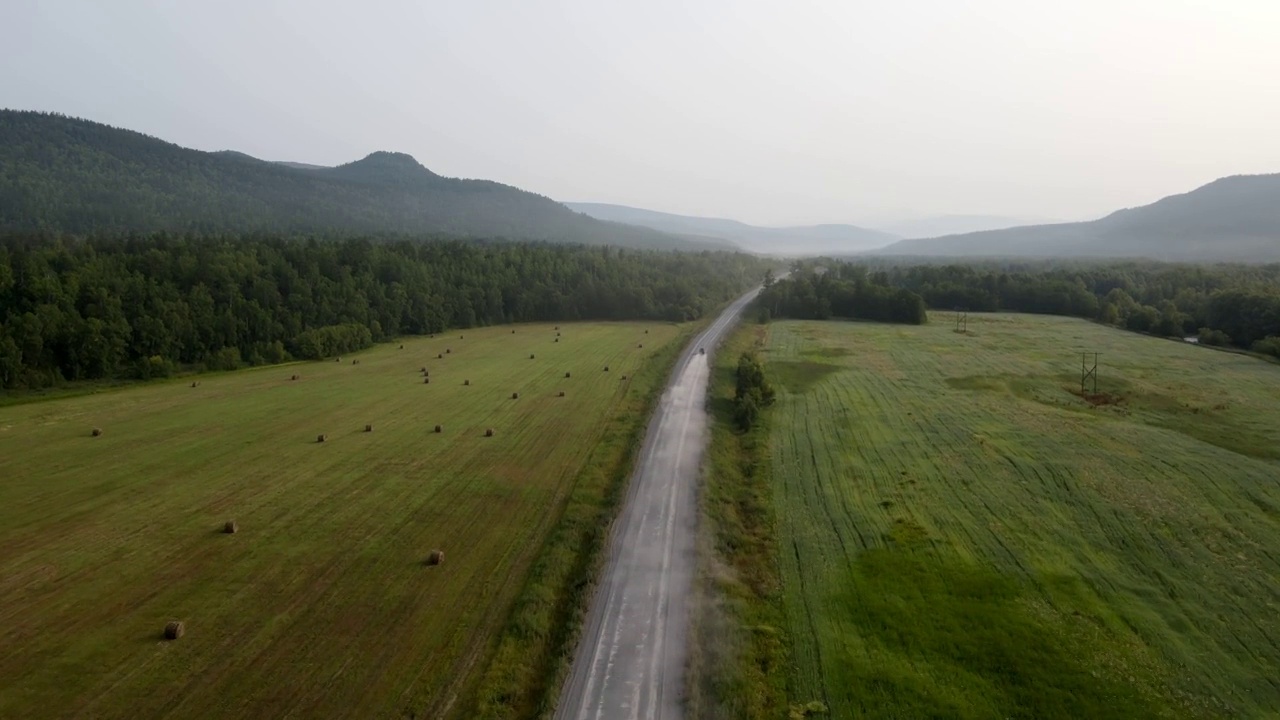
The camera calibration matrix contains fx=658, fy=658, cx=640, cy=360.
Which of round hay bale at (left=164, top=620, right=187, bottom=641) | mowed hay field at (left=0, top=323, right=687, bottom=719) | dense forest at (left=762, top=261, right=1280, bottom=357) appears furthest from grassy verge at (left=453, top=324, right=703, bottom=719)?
dense forest at (left=762, top=261, right=1280, bottom=357)

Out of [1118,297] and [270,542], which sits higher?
[1118,297]

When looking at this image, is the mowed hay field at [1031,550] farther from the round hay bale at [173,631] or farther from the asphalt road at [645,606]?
the round hay bale at [173,631]

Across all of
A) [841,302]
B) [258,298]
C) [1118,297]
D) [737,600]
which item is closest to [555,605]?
[737,600]

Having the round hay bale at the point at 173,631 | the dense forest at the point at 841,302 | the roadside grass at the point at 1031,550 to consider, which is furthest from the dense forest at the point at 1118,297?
the round hay bale at the point at 173,631

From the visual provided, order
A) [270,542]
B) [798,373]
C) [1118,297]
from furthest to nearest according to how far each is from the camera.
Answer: [1118,297]
[798,373]
[270,542]

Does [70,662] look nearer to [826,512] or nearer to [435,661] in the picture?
[435,661]

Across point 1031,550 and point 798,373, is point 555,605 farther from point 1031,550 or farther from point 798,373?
point 798,373
